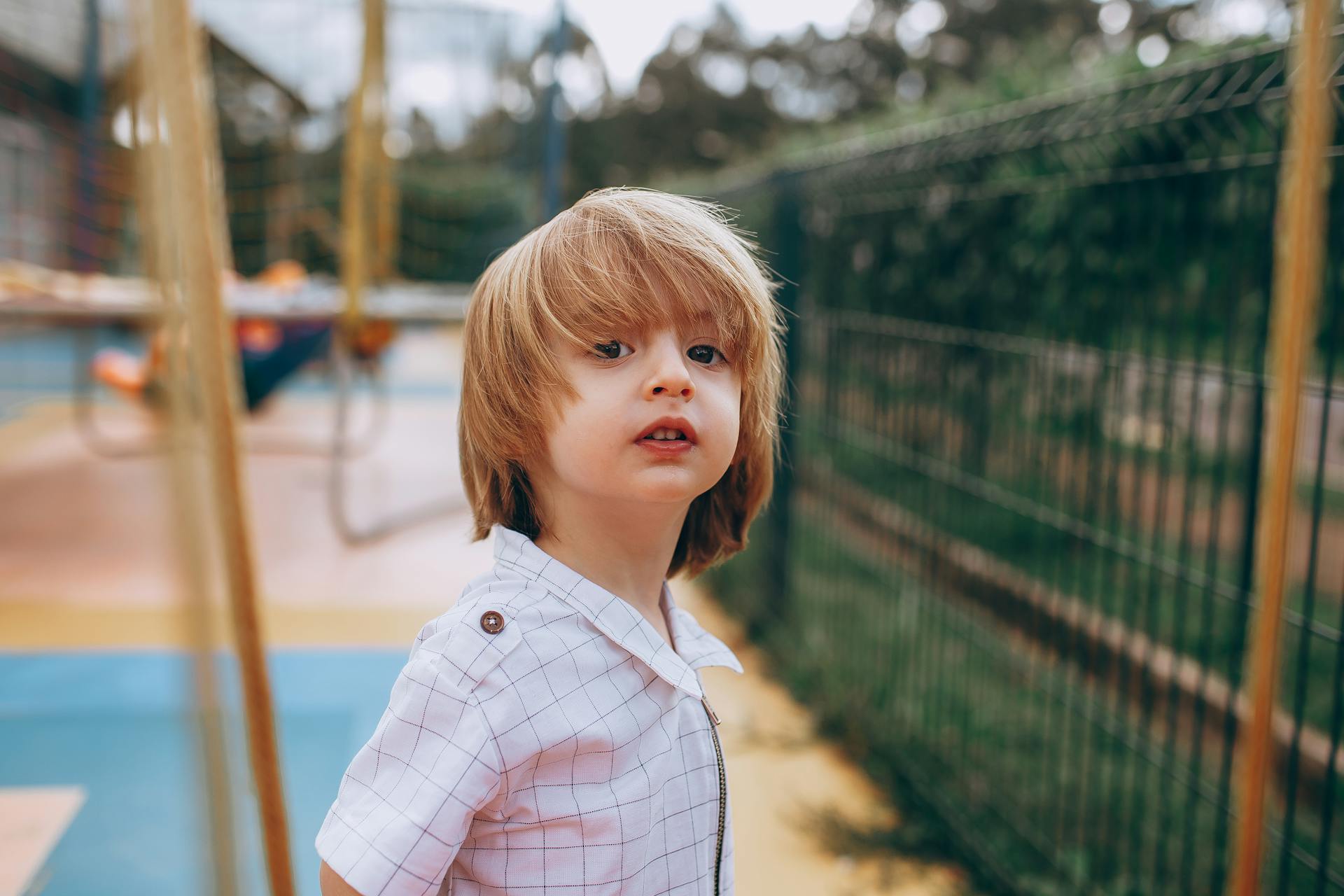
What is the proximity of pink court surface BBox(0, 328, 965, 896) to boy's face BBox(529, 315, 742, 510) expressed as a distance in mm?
283

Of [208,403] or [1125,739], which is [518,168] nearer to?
[1125,739]

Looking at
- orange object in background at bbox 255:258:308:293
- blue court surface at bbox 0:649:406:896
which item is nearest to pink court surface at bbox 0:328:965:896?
blue court surface at bbox 0:649:406:896

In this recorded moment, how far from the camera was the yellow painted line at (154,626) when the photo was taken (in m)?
3.04

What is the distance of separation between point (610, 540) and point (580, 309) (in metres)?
0.19

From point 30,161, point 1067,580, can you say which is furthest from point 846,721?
point 30,161

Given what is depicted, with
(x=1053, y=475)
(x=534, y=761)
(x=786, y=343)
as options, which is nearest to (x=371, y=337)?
(x=786, y=343)

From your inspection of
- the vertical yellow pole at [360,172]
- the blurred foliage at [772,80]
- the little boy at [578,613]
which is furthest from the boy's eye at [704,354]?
the blurred foliage at [772,80]

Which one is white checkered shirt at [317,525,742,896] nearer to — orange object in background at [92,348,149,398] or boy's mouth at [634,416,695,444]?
boy's mouth at [634,416,695,444]

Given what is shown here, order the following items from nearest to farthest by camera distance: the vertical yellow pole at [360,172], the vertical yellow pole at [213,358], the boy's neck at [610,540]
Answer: the vertical yellow pole at [213,358] < the boy's neck at [610,540] < the vertical yellow pole at [360,172]

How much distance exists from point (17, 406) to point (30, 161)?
184 cm

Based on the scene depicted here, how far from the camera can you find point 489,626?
0.78 m

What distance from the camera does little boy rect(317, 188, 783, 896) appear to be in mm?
745

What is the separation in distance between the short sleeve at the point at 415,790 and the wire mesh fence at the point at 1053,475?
4.46 ft

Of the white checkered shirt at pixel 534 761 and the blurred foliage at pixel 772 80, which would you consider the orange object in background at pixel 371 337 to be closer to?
the white checkered shirt at pixel 534 761
